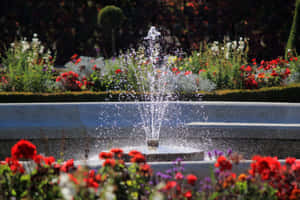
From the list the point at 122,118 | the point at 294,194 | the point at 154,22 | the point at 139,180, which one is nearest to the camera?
the point at 294,194

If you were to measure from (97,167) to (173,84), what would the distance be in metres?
4.59

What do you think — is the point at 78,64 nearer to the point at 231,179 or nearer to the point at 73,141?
the point at 73,141

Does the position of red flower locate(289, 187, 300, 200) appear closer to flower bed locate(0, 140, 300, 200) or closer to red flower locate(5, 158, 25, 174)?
flower bed locate(0, 140, 300, 200)

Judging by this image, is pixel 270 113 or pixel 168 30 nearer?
pixel 270 113

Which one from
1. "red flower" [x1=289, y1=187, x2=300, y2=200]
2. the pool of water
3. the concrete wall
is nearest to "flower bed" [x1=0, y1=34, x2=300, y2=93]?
the concrete wall

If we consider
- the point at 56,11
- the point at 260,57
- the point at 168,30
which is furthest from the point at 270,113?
the point at 56,11

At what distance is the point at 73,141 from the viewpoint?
509 centimetres

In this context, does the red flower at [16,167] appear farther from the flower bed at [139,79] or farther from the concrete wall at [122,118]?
the flower bed at [139,79]

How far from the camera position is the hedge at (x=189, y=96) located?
7066 mm

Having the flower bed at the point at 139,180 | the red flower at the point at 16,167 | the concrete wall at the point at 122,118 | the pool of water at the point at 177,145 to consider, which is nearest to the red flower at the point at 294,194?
the flower bed at the point at 139,180

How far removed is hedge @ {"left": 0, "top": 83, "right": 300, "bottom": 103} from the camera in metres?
7.07

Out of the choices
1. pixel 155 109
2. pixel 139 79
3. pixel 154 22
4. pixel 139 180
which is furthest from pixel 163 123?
pixel 154 22

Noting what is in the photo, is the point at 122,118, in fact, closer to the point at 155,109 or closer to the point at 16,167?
the point at 155,109

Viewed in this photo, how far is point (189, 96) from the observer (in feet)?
23.5
